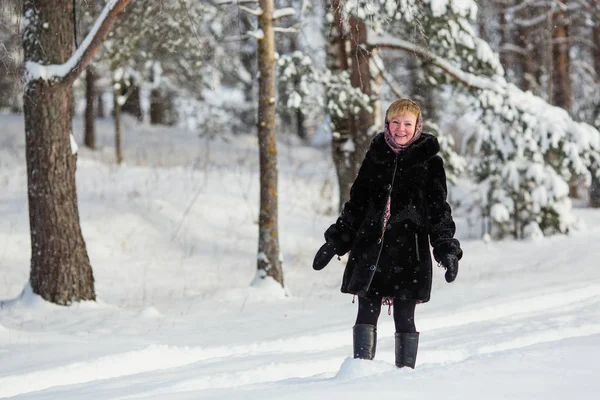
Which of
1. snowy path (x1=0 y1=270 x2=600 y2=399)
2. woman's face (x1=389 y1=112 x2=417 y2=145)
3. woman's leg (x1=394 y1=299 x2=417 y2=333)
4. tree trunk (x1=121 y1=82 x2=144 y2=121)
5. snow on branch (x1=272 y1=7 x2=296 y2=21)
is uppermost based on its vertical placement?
tree trunk (x1=121 y1=82 x2=144 y2=121)

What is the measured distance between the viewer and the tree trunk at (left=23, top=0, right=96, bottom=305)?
7.89 meters

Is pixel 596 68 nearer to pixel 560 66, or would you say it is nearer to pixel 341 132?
pixel 560 66

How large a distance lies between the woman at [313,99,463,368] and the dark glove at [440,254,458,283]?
0.03 metres

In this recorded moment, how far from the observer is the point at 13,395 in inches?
199

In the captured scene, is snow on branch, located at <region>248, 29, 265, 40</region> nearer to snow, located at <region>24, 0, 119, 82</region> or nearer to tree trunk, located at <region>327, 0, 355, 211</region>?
snow, located at <region>24, 0, 119, 82</region>

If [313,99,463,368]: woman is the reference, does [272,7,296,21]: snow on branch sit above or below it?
above

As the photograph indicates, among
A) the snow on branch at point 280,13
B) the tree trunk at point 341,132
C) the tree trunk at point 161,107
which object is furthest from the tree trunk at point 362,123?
the tree trunk at point 161,107

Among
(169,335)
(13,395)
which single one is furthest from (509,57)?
(13,395)

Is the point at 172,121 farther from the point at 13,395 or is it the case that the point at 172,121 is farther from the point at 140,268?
the point at 13,395

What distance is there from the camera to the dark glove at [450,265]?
13.9 ft

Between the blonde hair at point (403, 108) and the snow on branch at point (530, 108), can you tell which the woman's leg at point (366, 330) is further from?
the snow on branch at point (530, 108)

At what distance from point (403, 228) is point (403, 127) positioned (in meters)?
0.60

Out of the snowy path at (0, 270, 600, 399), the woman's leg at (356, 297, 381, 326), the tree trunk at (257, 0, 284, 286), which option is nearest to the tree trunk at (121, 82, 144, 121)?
the tree trunk at (257, 0, 284, 286)

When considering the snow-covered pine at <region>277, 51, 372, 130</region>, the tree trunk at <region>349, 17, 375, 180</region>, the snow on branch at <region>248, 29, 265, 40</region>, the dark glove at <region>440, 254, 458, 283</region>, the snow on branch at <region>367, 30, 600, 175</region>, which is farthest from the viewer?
the tree trunk at <region>349, 17, 375, 180</region>
